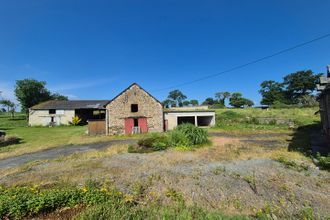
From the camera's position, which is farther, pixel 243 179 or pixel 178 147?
pixel 178 147

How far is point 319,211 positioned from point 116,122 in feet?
63.1

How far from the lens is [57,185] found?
5.86m

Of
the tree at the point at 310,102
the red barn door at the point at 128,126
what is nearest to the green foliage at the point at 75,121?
the red barn door at the point at 128,126

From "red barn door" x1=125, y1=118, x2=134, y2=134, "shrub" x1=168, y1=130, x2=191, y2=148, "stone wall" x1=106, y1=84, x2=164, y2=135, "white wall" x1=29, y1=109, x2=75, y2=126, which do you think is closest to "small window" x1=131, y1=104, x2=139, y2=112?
"stone wall" x1=106, y1=84, x2=164, y2=135

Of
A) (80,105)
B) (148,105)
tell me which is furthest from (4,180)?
(80,105)

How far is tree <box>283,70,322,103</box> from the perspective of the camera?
237 ft

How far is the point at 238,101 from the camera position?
9075cm

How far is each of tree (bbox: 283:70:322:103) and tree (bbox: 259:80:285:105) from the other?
351 cm

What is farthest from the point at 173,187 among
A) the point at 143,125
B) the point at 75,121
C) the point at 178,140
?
the point at 75,121

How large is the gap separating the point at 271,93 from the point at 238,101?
51.0 feet

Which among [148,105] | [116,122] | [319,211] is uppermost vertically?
[148,105]

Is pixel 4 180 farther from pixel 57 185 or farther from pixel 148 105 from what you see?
pixel 148 105

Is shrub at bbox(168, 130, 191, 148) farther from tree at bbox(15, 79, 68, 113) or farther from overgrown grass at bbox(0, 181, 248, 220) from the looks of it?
tree at bbox(15, 79, 68, 113)

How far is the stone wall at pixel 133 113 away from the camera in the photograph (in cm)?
2064
